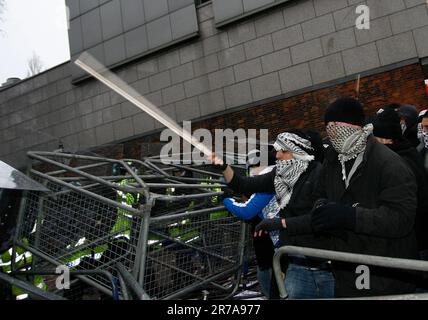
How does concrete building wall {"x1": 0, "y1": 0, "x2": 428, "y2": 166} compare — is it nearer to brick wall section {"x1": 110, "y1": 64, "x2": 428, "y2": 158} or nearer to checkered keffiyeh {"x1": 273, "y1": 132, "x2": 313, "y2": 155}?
brick wall section {"x1": 110, "y1": 64, "x2": 428, "y2": 158}

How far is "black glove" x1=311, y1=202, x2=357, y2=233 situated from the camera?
2.05m

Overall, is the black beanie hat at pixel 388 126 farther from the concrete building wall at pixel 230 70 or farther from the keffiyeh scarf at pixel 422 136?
the concrete building wall at pixel 230 70

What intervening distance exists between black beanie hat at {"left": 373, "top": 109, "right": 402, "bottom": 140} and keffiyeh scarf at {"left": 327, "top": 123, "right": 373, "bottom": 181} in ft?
1.86

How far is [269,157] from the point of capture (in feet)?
13.1

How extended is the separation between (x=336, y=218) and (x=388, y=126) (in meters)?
1.17

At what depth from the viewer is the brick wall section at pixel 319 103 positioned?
→ 9.65m

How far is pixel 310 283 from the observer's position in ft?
9.12

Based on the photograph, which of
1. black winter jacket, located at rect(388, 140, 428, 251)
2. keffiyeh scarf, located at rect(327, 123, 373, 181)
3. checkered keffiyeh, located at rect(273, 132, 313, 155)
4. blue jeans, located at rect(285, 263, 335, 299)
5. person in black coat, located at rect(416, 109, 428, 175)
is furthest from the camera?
person in black coat, located at rect(416, 109, 428, 175)

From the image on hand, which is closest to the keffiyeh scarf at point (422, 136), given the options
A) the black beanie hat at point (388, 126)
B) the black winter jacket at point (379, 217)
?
the black beanie hat at point (388, 126)

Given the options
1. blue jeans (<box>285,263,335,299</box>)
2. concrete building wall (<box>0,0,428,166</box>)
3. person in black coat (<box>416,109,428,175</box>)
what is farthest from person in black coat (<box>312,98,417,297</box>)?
concrete building wall (<box>0,0,428,166</box>)

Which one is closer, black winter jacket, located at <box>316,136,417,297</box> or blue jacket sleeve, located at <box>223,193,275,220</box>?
black winter jacket, located at <box>316,136,417,297</box>

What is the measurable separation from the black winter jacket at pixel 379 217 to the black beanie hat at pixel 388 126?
0.62 m

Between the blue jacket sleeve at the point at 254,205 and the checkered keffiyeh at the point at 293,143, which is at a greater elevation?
the checkered keffiyeh at the point at 293,143
